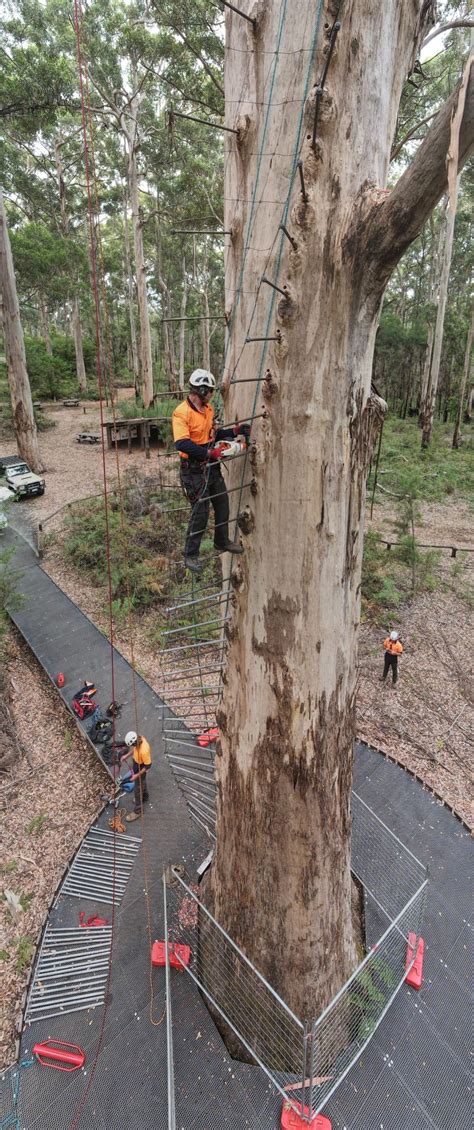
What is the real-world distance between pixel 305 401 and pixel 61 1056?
15.8 feet

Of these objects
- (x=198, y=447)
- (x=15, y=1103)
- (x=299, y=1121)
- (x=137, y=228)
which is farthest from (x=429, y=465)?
(x=15, y=1103)

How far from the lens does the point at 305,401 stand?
8.64ft

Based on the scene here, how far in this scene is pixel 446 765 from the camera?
7.10m

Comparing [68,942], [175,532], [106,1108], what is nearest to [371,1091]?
[106,1108]

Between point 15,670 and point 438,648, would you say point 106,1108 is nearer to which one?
point 15,670

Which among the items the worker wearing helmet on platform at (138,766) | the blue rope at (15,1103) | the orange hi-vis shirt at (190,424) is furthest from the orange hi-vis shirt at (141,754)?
the orange hi-vis shirt at (190,424)

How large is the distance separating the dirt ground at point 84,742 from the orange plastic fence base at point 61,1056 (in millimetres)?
271

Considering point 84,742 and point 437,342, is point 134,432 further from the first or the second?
point 84,742

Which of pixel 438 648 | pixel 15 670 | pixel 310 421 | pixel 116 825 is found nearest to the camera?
pixel 310 421

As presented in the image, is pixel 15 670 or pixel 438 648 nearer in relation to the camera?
pixel 15 670

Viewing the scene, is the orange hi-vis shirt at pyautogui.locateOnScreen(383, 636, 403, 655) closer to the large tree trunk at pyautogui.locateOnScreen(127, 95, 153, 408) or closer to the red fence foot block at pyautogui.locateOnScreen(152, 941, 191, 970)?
the red fence foot block at pyautogui.locateOnScreen(152, 941, 191, 970)

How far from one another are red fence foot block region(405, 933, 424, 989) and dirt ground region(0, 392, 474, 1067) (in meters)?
1.81

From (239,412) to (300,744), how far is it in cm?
188

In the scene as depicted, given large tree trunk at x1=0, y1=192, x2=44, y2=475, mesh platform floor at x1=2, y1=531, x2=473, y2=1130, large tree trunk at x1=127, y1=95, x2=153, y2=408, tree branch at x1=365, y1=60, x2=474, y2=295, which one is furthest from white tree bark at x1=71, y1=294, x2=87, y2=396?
tree branch at x1=365, y1=60, x2=474, y2=295
